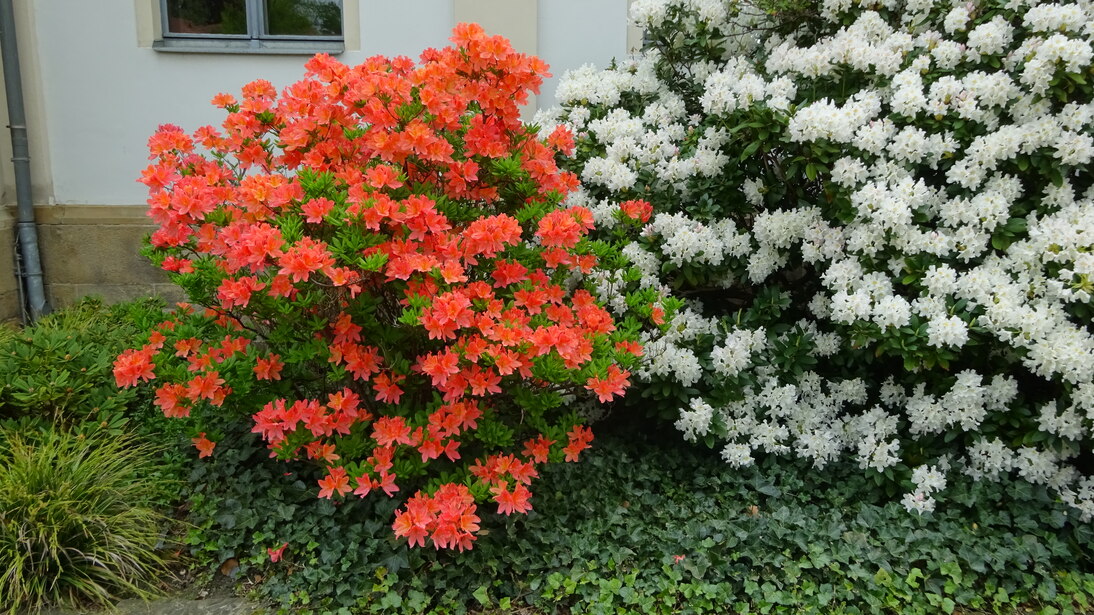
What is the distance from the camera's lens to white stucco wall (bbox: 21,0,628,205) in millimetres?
4824

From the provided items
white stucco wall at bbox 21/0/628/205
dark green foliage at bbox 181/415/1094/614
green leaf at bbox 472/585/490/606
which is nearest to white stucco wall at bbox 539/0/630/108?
white stucco wall at bbox 21/0/628/205

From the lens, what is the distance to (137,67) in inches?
193

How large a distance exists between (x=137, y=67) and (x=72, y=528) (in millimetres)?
3385

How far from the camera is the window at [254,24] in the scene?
4.97 m

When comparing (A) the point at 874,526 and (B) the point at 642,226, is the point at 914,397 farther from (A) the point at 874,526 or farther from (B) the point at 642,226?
(B) the point at 642,226

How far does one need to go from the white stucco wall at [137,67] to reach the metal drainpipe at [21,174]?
154 millimetres

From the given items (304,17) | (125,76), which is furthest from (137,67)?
(304,17)

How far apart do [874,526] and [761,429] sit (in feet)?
2.01

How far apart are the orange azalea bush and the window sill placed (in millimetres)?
1964

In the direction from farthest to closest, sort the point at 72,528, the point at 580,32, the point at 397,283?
the point at 580,32 < the point at 72,528 < the point at 397,283

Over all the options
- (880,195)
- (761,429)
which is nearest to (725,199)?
(880,195)

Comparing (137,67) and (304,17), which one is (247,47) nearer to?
(304,17)

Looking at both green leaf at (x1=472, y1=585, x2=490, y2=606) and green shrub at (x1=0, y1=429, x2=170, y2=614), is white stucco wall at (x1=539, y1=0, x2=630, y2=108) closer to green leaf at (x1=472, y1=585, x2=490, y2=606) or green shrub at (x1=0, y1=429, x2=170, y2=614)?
green leaf at (x1=472, y1=585, x2=490, y2=606)

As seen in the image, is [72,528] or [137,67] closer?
[72,528]
